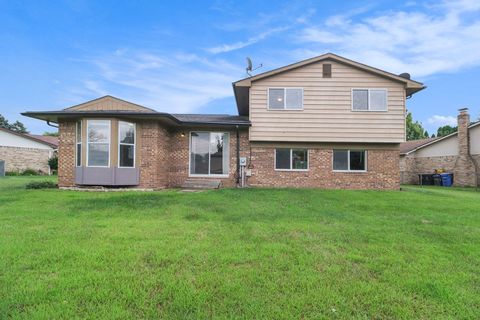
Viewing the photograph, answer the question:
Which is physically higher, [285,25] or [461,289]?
[285,25]

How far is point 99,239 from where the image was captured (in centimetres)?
466

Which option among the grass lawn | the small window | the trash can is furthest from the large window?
the trash can

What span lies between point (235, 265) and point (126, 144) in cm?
918

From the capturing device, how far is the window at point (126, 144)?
37.7ft

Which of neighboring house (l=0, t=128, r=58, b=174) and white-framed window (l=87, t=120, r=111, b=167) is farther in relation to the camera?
neighboring house (l=0, t=128, r=58, b=174)

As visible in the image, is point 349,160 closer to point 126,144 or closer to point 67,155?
point 126,144

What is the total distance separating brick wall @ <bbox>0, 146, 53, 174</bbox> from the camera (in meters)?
25.7

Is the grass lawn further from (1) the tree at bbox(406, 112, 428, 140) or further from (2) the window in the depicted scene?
(1) the tree at bbox(406, 112, 428, 140)

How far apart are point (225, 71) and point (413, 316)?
21.9m

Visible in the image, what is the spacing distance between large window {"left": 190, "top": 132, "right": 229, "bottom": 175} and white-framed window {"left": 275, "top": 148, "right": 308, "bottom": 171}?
2.32 m

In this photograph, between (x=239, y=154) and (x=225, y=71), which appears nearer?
(x=239, y=154)

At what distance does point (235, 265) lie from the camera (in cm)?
371

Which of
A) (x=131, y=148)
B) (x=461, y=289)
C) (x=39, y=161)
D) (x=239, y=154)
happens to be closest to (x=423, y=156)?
(x=239, y=154)

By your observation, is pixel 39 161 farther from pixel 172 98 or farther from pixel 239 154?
pixel 239 154
